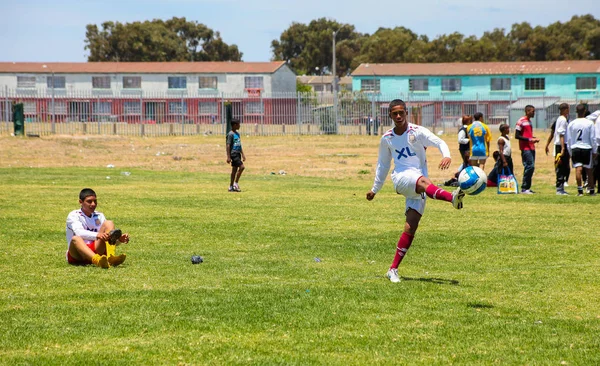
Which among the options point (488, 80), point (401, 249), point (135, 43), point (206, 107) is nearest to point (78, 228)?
point (401, 249)

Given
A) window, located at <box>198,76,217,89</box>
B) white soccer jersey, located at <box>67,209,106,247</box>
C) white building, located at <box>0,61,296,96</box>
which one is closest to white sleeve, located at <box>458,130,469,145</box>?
white soccer jersey, located at <box>67,209,106,247</box>

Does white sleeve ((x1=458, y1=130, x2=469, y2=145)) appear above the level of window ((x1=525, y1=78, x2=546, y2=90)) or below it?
below

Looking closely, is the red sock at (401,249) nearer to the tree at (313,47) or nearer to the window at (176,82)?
the window at (176,82)

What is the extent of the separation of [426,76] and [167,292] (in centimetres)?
7874

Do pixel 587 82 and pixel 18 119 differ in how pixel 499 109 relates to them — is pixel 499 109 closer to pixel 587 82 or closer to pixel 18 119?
pixel 587 82

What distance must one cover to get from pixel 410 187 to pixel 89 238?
4118 millimetres

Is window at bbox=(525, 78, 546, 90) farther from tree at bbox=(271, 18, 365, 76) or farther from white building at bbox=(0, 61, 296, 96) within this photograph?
tree at bbox=(271, 18, 365, 76)

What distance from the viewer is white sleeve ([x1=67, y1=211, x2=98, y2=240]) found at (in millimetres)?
11234

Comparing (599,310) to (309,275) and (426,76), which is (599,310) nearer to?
(309,275)

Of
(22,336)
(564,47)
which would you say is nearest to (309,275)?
(22,336)

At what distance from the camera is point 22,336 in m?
7.49

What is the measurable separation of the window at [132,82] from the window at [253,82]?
10269 mm

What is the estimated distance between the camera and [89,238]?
37.2 ft

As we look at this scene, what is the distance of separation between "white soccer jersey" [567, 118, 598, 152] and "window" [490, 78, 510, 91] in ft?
212
